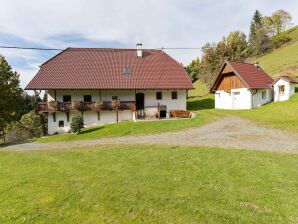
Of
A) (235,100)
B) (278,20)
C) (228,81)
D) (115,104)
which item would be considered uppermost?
(278,20)

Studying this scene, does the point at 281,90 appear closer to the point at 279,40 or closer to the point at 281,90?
the point at 281,90

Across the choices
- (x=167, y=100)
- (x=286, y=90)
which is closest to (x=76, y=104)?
(x=167, y=100)

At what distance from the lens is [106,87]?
29109mm

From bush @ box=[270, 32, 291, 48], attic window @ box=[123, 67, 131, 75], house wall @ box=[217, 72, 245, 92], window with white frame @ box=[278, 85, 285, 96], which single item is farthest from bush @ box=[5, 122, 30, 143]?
bush @ box=[270, 32, 291, 48]

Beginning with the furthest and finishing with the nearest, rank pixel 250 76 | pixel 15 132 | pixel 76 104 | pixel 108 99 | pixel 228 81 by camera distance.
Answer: pixel 15 132 → pixel 228 81 → pixel 250 76 → pixel 108 99 → pixel 76 104

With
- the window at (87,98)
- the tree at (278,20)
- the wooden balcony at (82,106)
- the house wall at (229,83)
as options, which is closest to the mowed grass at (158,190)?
the wooden balcony at (82,106)

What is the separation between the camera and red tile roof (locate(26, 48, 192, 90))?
29.2m

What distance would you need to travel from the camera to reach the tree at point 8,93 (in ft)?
96.2

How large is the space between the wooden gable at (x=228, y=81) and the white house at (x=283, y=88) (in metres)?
5.07

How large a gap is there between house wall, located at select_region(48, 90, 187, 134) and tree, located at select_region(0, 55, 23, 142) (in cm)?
484

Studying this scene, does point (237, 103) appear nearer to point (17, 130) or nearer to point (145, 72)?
point (145, 72)

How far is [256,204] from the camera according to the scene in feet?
21.9

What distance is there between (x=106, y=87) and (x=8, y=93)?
38.4 ft

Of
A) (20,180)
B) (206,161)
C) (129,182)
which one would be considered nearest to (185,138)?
(206,161)
